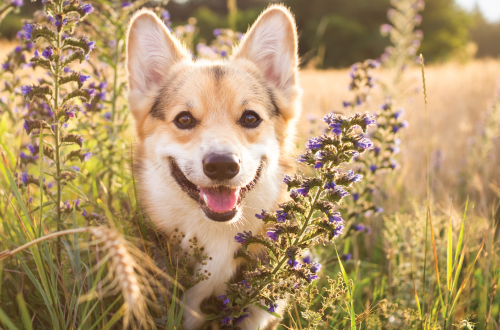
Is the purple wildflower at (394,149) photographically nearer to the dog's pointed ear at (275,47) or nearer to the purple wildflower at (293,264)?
the dog's pointed ear at (275,47)

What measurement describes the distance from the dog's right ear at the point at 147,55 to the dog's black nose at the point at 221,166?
1.05 meters

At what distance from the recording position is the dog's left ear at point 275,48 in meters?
2.82

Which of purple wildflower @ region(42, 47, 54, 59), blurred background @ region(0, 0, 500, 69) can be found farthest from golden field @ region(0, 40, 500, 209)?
blurred background @ region(0, 0, 500, 69)

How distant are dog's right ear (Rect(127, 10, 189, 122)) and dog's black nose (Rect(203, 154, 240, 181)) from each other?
105cm

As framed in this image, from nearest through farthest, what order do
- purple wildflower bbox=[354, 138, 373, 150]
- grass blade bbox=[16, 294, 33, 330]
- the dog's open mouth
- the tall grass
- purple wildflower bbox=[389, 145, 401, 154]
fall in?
grass blade bbox=[16, 294, 33, 330]
purple wildflower bbox=[354, 138, 373, 150]
the tall grass
the dog's open mouth
purple wildflower bbox=[389, 145, 401, 154]

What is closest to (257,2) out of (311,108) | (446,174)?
(311,108)

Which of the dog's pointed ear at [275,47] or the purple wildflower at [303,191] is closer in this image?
the purple wildflower at [303,191]

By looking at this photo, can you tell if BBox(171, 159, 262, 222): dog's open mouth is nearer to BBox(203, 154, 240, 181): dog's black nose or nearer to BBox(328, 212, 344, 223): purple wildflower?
BBox(203, 154, 240, 181): dog's black nose

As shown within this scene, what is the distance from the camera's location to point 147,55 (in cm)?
297

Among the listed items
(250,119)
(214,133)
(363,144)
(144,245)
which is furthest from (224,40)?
(363,144)

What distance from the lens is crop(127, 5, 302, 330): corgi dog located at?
7.68 ft

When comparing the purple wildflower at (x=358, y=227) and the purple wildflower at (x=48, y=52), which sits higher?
the purple wildflower at (x=48, y=52)

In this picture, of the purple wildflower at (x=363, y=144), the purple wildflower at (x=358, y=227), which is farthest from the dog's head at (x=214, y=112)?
the purple wildflower at (x=358, y=227)

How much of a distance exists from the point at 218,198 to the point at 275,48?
140 cm
